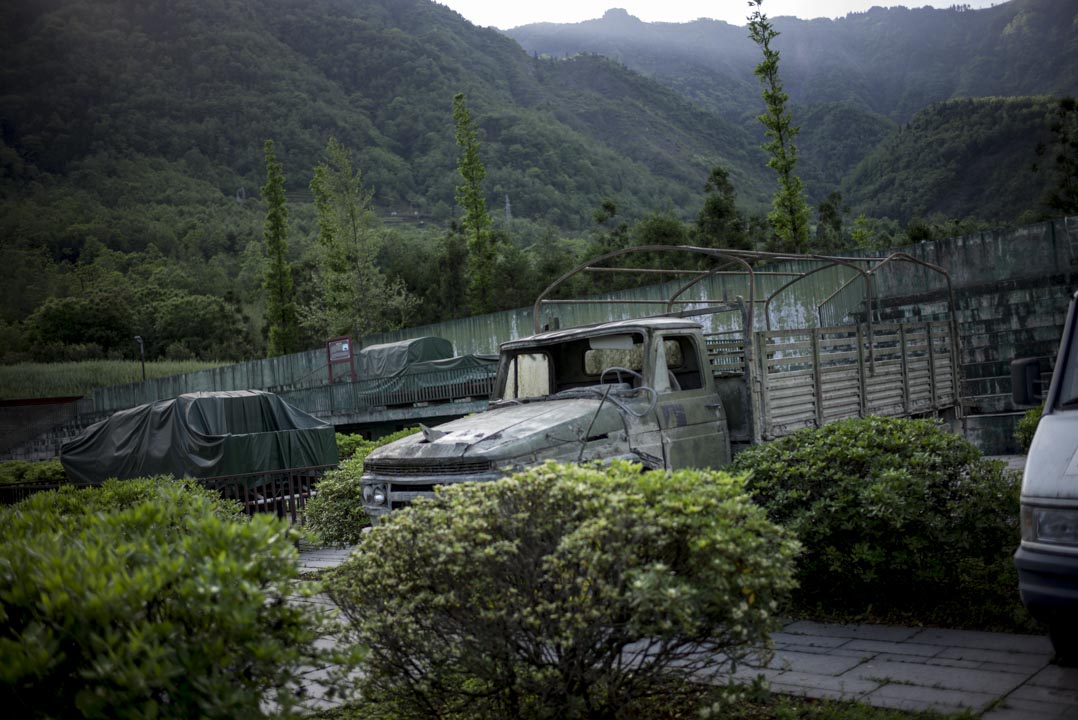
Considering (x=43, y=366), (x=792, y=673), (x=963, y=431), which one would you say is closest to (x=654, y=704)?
(x=792, y=673)

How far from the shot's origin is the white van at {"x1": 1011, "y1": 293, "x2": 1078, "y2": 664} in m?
3.83

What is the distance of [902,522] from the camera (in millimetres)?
5586

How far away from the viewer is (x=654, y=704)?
4305 mm

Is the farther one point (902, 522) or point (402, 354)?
point (402, 354)

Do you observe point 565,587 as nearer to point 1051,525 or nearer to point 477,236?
point 1051,525

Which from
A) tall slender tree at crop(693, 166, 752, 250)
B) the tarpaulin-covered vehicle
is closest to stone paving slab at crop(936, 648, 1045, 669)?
the tarpaulin-covered vehicle

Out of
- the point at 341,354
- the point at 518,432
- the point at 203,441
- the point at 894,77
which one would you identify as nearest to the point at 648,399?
the point at 518,432

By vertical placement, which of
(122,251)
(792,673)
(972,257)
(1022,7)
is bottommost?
(792,673)

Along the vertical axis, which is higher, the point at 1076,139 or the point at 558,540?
the point at 1076,139

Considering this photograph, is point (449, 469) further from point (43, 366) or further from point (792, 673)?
point (43, 366)

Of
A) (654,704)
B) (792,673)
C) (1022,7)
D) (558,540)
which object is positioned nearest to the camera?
(558,540)

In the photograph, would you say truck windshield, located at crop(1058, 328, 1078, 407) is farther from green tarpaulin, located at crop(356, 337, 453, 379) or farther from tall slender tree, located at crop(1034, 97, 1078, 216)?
tall slender tree, located at crop(1034, 97, 1078, 216)

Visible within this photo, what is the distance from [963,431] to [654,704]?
8.52 metres

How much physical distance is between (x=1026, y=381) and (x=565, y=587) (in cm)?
362
